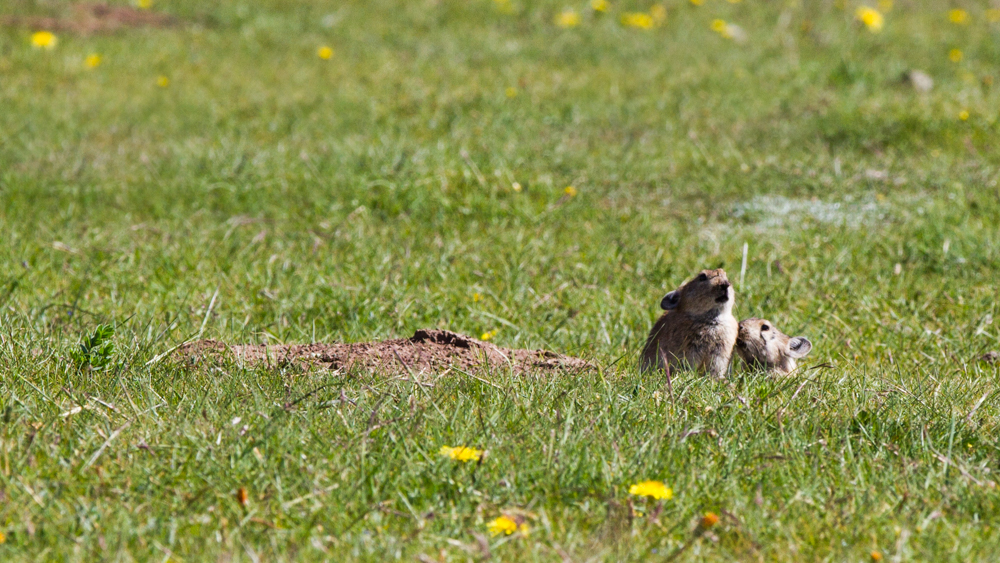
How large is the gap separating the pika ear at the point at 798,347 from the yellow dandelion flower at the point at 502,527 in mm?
2244

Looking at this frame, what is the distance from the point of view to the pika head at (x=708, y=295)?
480 cm

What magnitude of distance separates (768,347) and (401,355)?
5.52 ft

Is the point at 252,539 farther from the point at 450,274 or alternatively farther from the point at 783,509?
the point at 450,274

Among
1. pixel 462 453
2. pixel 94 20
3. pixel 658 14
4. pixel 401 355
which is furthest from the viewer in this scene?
pixel 658 14

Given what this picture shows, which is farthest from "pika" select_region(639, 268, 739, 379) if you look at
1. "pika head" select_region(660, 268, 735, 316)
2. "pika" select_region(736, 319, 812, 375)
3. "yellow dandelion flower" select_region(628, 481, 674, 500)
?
"yellow dandelion flower" select_region(628, 481, 674, 500)

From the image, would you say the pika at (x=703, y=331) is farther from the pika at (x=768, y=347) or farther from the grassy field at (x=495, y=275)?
the grassy field at (x=495, y=275)

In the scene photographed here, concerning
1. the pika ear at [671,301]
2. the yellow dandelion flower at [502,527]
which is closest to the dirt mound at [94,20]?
the pika ear at [671,301]

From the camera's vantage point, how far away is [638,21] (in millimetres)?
14258

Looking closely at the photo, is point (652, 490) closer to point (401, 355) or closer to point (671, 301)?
point (401, 355)

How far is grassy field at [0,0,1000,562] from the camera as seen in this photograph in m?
3.28

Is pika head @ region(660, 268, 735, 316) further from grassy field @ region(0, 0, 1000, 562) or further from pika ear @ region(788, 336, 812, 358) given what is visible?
grassy field @ region(0, 0, 1000, 562)

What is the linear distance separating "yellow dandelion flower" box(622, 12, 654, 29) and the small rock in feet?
12.7

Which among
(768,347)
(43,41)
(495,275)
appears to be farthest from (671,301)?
(43,41)

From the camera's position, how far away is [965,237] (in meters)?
6.78
